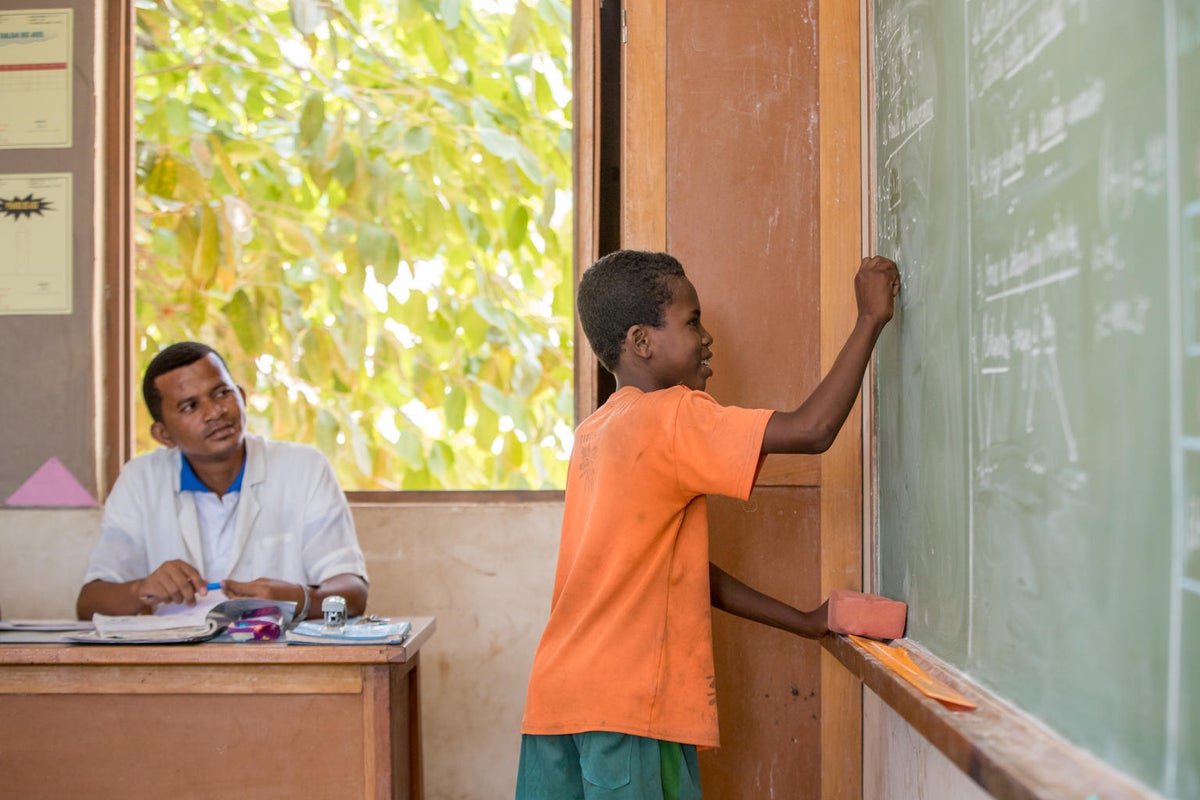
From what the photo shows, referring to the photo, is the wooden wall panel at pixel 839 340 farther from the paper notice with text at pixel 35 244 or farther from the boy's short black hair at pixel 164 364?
the paper notice with text at pixel 35 244

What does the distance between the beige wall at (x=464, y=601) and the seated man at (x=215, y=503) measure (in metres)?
0.38

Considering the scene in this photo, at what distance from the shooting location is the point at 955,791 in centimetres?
154

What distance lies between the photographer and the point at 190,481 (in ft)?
9.41

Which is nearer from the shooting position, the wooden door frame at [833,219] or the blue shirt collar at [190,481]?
the wooden door frame at [833,219]

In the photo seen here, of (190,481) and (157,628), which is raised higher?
(190,481)

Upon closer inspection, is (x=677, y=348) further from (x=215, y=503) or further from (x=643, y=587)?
(x=215, y=503)

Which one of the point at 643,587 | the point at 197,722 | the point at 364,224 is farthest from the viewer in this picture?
the point at 364,224

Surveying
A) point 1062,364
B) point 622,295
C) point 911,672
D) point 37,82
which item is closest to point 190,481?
point 37,82

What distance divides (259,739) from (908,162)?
5.53ft

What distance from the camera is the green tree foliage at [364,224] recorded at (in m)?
3.38

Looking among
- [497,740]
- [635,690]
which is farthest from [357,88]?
[635,690]

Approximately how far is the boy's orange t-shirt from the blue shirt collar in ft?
4.45

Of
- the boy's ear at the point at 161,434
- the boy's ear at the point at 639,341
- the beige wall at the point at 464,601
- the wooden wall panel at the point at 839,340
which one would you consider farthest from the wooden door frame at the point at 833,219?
the boy's ear at the point at 161,434

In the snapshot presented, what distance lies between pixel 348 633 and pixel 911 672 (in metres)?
1.16
